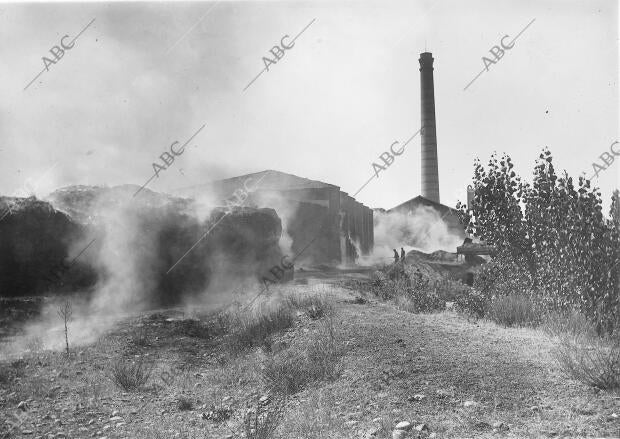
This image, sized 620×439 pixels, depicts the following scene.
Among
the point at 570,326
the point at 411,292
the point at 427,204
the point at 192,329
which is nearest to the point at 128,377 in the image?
the point at 192,329

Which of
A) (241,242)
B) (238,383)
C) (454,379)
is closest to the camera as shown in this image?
(454,379)

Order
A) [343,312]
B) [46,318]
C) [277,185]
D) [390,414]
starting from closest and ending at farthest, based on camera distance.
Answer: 1. [390,414]
2. [343,312]
3. [46,318]
4. [277,185]

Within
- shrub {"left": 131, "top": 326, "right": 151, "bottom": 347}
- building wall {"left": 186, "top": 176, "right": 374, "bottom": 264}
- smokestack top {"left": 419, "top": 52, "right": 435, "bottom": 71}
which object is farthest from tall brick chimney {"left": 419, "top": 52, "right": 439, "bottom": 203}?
shrub {"left": 131, "top": 326, "right": 151, "bottom": 347}

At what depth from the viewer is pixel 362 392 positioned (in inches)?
189

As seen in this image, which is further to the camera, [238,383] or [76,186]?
[76,186]

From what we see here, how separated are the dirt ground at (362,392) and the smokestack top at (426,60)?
31.2 meters

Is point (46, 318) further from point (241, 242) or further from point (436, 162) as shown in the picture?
point (436, 162)

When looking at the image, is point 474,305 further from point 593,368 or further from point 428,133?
point 428,133

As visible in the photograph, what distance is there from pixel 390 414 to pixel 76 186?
10027 millimetres

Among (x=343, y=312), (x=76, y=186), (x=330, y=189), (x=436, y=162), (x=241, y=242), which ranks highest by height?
(x=436, y=162)

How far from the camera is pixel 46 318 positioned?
924 cm

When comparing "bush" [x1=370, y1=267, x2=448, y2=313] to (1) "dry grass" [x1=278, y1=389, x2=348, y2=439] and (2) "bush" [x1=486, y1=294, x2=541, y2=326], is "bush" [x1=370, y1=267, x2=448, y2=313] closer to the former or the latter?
(2) "bush" [x1=486, y1=294, x2=541, y2=326]

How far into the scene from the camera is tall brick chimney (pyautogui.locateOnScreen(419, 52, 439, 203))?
3434cm

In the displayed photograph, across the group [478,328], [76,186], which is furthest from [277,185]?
[478,328]
